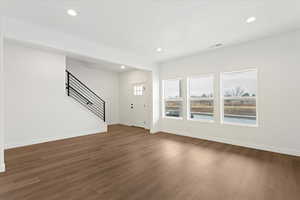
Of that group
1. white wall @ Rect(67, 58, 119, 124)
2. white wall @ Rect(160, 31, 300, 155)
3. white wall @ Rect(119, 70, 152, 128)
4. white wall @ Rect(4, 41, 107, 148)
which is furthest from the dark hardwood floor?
white wall @ Rect(119, 70, 152, 128)

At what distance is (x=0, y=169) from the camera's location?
88.0 inches

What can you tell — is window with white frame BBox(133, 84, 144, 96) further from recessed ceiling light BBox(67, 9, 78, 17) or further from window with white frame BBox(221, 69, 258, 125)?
recessed ceiling light BBox(67, 9, 78, 17)

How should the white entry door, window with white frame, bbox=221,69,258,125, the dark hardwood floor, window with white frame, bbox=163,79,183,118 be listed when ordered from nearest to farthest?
the dark hardwood floor → window with white frame, bbox=221,69,258,125 → window with white frame, bbox=163,79,183,118 → the white entry door

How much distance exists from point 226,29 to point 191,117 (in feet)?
9.51

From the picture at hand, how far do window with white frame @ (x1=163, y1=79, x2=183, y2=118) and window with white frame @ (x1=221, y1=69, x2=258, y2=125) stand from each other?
1.50 meters

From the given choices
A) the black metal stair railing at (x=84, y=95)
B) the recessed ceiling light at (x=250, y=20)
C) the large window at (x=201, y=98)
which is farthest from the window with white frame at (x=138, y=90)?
the recessed ceiling light at (x=250, y=20)

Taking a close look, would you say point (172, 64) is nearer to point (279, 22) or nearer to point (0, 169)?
point (279, 22)

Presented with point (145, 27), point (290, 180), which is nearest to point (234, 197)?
point (290, 180)

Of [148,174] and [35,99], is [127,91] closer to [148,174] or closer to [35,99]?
[35,99]

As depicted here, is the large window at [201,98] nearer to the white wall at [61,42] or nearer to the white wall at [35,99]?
the white wall at [61,42]

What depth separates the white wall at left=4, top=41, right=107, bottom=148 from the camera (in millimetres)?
3412

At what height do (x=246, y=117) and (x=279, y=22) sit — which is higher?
(x=279, y=22)

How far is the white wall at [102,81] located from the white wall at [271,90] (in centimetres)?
503

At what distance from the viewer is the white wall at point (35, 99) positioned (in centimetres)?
341
